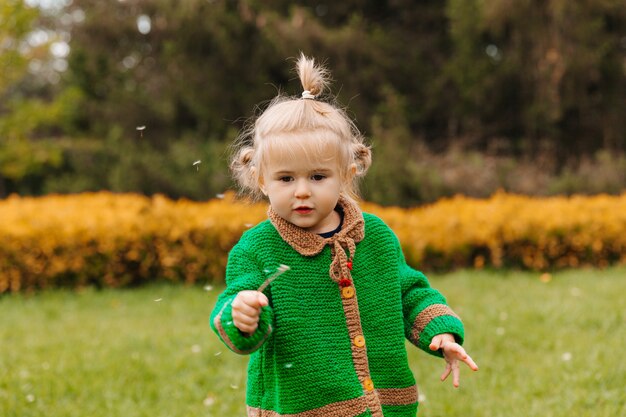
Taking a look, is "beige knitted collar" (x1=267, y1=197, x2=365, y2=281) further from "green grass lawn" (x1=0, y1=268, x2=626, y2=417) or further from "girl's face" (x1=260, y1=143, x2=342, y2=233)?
"green grass lawn" (x1=0, y1=268, x2=626, y2=417)

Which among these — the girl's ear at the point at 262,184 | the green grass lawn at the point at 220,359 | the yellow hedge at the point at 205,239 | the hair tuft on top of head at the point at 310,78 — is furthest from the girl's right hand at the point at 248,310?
the yellow hedge at the point at 205,239

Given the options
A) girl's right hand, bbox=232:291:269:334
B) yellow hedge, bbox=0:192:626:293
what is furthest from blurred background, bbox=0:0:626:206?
girl's right hand, bbox=232:291:269:334

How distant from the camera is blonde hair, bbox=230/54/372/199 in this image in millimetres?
1890

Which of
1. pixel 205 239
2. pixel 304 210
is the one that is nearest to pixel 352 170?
pixel 304 210

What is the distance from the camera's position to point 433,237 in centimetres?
727

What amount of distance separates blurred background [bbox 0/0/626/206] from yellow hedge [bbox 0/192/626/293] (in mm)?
3152

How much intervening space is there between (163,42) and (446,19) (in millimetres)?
5876

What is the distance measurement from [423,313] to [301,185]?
21.5 inches

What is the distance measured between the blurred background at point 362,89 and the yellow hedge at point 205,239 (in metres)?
3.15

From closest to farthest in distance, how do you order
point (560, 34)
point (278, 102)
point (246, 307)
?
point (246, 307) < point (278, 102) < point (560, 34)

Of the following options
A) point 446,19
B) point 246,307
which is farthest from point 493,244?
point 446,19

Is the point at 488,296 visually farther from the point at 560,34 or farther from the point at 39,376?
the point at 560,34

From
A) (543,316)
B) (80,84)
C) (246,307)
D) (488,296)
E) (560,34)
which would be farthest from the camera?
(80,84)

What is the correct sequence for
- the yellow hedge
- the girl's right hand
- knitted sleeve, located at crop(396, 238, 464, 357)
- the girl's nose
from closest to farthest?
the girl's right hand → the girl's nose → knitted sleeve, located at crop(396, 238, 464, 357) → the yellow hedge
